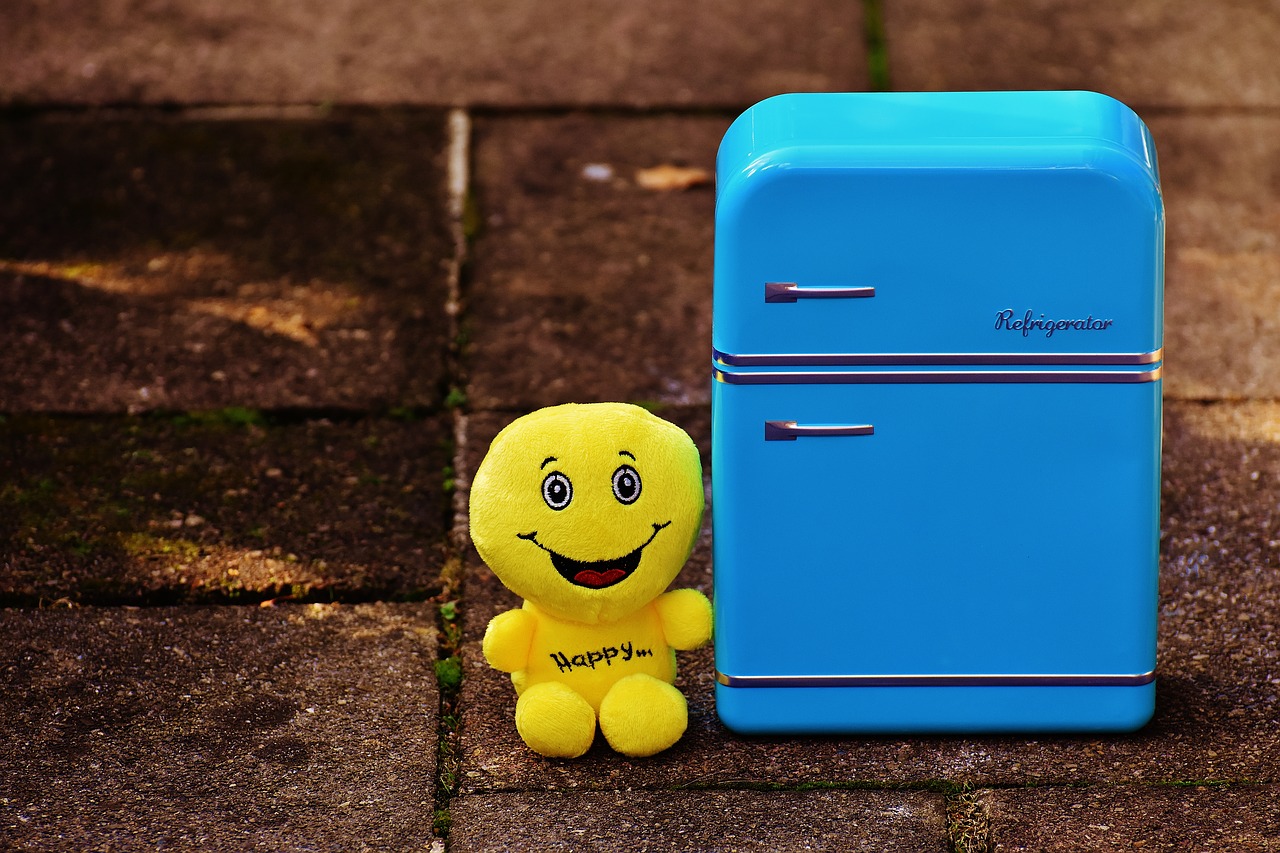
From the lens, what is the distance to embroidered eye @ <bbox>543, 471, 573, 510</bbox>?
2.46 meters

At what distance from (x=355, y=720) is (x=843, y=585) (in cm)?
92

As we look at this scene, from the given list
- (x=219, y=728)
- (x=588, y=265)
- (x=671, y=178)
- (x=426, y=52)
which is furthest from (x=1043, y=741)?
(x=426, y=52)

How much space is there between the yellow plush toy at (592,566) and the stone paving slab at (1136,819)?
579 millimetres

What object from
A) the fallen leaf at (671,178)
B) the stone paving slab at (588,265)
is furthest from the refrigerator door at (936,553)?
the fallen leaf at (671,178)

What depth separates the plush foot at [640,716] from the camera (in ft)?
8.34

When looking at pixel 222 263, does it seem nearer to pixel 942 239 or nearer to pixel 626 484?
pixel 626 484

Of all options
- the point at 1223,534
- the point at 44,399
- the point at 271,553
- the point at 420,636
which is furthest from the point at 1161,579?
the point at 44,399

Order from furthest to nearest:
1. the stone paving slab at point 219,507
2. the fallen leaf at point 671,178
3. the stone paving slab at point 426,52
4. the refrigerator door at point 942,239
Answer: the stone paving slab at point 426,52
the fallen leaf at point 671,178
the stone paving slab at point 219,507
the refrigerator door at point 942,239

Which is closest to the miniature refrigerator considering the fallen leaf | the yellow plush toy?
the yellow plush toy

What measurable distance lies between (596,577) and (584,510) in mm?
119

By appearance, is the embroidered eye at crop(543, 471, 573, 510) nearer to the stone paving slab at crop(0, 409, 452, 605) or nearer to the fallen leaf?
the stone paving slab at crop(0, 409, 452, 605)

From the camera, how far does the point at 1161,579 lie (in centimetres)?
309

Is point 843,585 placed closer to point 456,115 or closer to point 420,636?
point 420,636

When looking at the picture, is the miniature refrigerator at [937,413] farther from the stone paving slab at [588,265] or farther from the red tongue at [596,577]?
the stone paving slab at [588,265]
